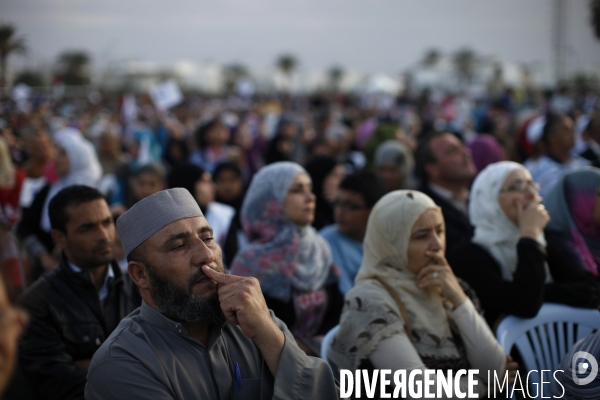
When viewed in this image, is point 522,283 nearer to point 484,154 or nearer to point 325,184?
point 325,184

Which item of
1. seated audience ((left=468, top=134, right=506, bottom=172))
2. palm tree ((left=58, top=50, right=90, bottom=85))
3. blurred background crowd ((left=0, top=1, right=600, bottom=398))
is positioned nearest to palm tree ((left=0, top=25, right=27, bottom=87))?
blurred background crowd ((left=0, top=1, right=600, bottom=398))

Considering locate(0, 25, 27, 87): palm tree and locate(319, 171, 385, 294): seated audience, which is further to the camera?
locate(0, 25, 27, 87): palm tree

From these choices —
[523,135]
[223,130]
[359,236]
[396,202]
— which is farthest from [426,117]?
[396,202]

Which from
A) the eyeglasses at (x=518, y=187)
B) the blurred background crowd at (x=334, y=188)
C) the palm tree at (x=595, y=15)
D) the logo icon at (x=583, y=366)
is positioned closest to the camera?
the logo icon at (x=583, y=366)

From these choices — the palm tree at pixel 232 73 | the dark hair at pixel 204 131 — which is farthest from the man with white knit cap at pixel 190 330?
the palm tree at pixel 232 73

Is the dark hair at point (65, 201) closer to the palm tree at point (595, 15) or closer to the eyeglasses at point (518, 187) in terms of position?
the eyeglasses at point (518, 187)

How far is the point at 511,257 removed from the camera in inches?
137

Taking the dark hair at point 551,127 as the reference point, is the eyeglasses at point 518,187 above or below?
below

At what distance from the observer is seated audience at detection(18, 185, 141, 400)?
2.62 meters

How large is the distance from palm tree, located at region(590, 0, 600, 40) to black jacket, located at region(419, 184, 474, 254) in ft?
8.27

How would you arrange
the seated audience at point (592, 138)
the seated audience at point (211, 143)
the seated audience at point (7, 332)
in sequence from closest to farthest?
the seated audience at point (7, 332) < the seated audience at point (592, 138) < the seated audience at point (211, 143)

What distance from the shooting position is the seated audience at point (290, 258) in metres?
3.47

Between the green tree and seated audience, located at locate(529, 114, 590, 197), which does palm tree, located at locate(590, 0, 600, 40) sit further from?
the green tree

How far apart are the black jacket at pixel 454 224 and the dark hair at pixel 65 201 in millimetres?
2538
